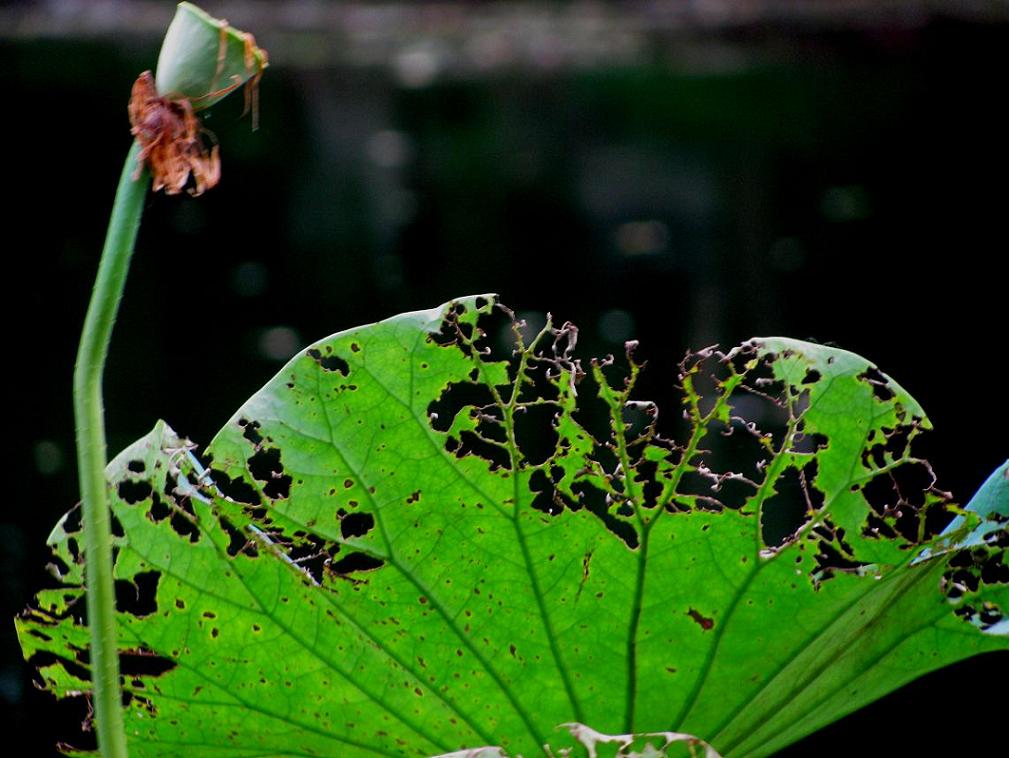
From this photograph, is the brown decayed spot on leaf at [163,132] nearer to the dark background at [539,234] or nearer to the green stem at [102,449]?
the green stem at [102,449]

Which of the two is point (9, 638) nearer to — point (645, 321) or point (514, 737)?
point (514, 737)

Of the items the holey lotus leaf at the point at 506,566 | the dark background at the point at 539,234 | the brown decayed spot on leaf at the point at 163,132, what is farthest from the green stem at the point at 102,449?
the dark background at the point at 539,234

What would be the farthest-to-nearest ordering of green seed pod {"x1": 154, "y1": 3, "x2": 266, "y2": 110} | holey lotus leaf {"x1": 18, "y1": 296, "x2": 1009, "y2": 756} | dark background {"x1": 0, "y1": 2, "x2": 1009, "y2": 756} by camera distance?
dark background {"x1": 0, "y1": 2, "x2": 1009, "y2": 756}
holey lotus leaf {"x1": 18, "y1": 296, "x2": 1009, "y2": 756}
green seed pod {"x1": 154, "y1": 3, "x2": 266, "y2": 110}

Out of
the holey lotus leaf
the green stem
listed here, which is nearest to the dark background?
the holey lotus leaf

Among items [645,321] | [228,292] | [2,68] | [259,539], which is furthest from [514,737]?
[2,68]

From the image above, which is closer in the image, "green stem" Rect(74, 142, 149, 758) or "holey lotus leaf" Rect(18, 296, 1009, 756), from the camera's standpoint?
"green stem" Rect(74, 142, 149, 758)

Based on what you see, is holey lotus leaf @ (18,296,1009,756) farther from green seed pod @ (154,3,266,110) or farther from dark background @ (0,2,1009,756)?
dark background @ (0,2,1009,756)
